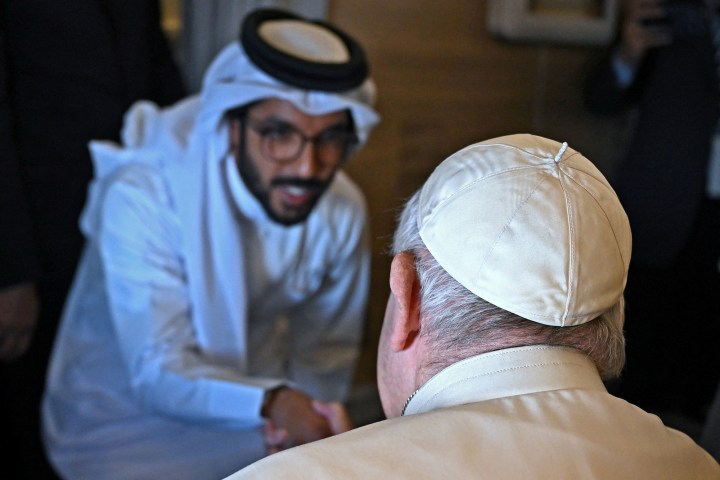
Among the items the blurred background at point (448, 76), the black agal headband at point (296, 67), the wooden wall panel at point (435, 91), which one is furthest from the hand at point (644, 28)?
the black agal headband at point (296, 67)

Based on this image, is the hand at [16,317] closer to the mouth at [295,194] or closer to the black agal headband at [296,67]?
the mouth at [295,194]

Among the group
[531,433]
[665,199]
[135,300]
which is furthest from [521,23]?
[531,433]

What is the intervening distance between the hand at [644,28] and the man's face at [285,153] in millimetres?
1468

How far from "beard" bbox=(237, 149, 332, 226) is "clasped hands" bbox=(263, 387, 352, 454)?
1.85 feet

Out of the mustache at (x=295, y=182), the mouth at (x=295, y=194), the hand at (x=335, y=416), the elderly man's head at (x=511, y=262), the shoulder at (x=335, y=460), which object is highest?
the elderly man's head at (x=511, y=262)

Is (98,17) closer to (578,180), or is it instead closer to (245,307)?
(245,307)

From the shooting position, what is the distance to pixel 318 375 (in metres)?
2.40

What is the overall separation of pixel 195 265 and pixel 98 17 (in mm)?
910

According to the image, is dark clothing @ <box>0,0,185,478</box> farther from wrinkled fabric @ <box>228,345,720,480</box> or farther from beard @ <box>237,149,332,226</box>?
wrinkled fabric @ <box>228,345,720,480</box>

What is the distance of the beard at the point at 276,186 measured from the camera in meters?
2.12

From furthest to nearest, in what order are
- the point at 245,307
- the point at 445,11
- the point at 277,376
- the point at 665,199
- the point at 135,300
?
the point at 445,11, the point at 665,199, the point at 277,376, the point at 245,307, the point at 135,300

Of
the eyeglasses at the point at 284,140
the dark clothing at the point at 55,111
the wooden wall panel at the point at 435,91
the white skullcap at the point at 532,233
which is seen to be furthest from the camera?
the wooden wall panel at the point at 435,91

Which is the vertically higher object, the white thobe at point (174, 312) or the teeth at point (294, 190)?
the teeth at point (294, 190)

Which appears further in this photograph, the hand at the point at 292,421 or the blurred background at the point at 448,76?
the blurred background at the point at 448,76
